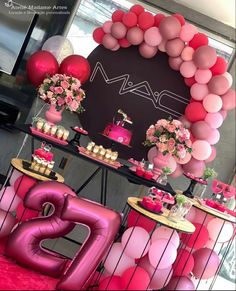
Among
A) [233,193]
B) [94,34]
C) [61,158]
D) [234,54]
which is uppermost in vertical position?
[234,54]

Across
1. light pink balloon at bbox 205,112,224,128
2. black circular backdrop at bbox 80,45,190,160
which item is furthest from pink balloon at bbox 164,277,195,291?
black circular backdrop at bbox 80,45,190,160

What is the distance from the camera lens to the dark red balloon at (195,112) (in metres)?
4.52

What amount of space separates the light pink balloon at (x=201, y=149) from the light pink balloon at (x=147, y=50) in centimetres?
105

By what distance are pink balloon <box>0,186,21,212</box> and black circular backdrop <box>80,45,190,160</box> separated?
158 centimetres

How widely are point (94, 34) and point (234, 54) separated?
1.65 metres

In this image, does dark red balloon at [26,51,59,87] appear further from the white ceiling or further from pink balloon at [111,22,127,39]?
the white ceiling

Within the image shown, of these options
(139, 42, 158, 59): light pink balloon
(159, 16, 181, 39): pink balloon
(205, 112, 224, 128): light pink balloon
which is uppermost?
(159, 16, 181, 39): pink balloon

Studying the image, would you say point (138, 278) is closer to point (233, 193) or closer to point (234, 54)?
point (233, 193)

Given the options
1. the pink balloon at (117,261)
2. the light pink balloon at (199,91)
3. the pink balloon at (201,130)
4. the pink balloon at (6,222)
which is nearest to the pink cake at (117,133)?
the pink balloon at (201,130)

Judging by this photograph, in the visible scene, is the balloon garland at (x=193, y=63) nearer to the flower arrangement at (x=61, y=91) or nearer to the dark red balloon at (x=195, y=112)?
the dark red balloon at (x=195, y=112)

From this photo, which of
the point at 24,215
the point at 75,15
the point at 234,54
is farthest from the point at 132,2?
the point at 24,215

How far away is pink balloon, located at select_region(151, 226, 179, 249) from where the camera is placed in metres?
3.11

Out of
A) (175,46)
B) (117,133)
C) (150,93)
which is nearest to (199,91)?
(175,46)

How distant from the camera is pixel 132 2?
5.15 m
